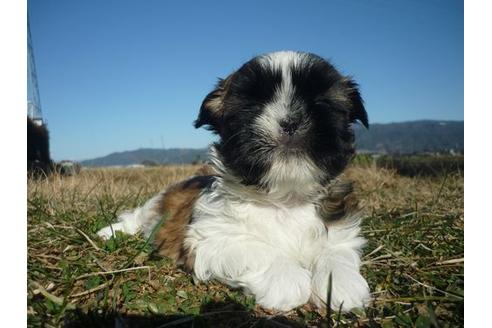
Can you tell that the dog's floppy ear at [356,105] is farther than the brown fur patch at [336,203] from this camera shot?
Yes

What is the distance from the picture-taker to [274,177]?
6.76 feet

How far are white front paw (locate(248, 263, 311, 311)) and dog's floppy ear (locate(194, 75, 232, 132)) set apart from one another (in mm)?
981

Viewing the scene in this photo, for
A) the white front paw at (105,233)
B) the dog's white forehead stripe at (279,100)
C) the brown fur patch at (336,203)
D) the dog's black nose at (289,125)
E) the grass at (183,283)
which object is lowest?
the grass at (183,283)

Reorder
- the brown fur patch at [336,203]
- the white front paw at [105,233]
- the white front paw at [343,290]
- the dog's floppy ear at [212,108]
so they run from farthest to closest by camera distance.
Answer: the white front paw at [105,233] → the dog's floppy ear at [212,108] → the brown fur patch at [336,203] → the white front paw at [343,290]

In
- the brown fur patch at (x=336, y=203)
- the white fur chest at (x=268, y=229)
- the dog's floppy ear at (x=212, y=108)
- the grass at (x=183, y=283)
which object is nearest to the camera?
the grass at (x=183, y=283)

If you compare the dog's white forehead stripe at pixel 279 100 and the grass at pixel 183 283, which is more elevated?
the dog's white forehead stripe at pixel 279 100

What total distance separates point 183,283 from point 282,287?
1.88 ft

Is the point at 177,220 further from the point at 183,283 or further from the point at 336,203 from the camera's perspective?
the point at 336,203

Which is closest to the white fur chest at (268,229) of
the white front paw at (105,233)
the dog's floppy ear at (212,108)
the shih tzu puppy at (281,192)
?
the shih tzu puppy at (281,192)

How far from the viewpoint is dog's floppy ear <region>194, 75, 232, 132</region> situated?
256 centimetres

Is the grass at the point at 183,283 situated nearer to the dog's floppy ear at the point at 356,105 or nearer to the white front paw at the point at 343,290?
the white front paw at the point at 343,290

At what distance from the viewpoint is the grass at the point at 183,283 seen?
167cm
